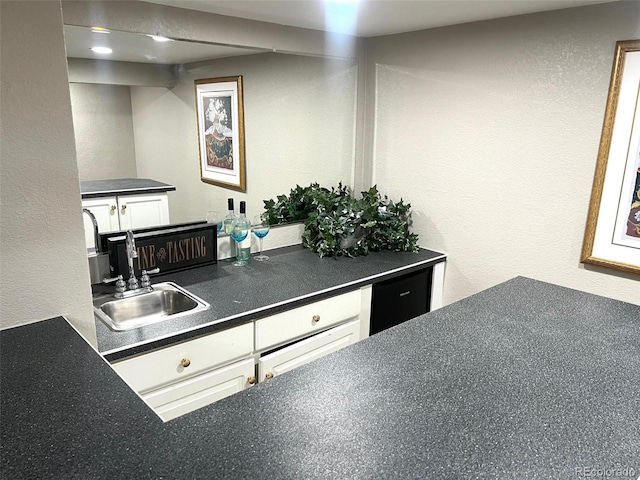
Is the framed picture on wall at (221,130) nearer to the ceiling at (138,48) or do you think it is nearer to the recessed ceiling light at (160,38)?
the ceiling at (138,48)

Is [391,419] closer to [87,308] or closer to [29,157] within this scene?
[87,308]

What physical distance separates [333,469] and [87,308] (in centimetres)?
99

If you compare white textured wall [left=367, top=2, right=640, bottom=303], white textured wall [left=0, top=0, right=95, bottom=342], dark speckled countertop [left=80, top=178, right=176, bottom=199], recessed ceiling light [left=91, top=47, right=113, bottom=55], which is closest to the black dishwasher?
white textured wall [left=367, top=2, right=640, bottom=303]

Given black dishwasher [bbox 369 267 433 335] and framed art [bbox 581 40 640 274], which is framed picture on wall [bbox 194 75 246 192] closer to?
black dishwasher [bbox 369 267 433 335]

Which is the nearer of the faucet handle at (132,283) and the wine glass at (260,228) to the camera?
the faucet handle at (132,283)

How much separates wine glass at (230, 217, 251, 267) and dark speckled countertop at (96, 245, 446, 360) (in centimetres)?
5

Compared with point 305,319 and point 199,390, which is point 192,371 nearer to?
point 199,390

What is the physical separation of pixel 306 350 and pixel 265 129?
50.2 inches

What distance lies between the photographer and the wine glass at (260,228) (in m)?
2.49

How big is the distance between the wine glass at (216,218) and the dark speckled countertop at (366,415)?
44.1 inches

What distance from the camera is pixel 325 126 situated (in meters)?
2.83

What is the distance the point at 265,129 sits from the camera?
8.64 ft

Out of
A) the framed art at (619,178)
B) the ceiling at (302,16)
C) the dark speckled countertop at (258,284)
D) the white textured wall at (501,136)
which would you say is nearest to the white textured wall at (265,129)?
the ceiling at (302,16)

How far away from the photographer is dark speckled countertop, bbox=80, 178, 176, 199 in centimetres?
203
